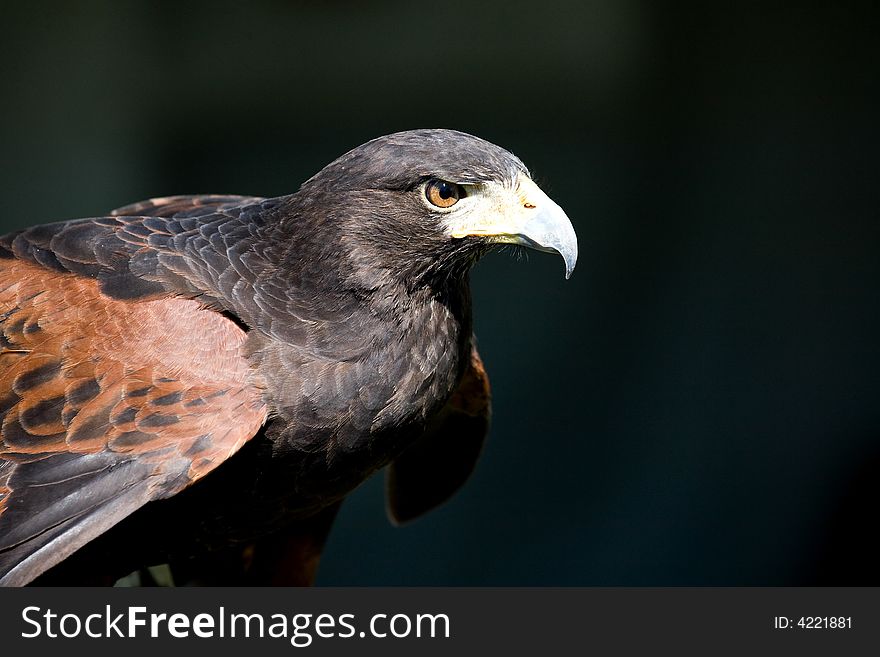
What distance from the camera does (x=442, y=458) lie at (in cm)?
291

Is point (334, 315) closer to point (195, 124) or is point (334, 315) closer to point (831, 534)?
point (195, 124)

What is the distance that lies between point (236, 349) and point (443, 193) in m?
0.52

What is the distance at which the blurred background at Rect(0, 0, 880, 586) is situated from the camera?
412 cm

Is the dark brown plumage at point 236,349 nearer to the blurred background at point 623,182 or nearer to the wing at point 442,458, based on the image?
the wing at point 442,458

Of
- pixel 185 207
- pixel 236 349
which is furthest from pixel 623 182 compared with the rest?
pixel 236 349

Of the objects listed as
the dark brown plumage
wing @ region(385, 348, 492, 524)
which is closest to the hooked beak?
the dark brown plumage

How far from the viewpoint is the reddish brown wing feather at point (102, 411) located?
1895 millimetres

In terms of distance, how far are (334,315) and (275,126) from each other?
93.3 inches

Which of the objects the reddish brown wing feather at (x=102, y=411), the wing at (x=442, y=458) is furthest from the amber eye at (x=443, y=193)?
the wing at (x=442, y=458)

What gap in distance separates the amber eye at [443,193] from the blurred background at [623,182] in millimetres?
2213

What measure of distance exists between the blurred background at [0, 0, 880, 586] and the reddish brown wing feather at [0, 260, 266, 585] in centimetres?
231

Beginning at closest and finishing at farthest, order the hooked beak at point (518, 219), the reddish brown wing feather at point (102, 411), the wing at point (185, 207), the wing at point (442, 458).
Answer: the reddish brown wing feather at point (102, 411), the hooked beak at point (518, 219), the wing at point (185, 207), the wing at point (442, 458)

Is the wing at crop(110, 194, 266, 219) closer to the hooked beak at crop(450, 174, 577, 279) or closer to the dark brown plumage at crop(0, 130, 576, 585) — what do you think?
the dark brown plumage at crop(0, 130, 576, 585)

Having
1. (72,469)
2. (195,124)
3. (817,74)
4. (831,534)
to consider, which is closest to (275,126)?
(195,124)
